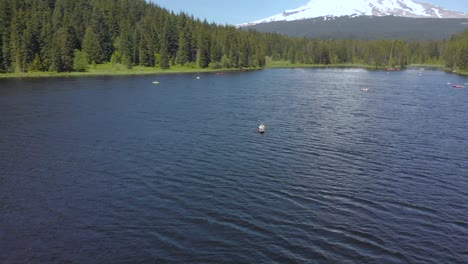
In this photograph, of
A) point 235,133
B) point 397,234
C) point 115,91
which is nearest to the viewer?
point 397,234

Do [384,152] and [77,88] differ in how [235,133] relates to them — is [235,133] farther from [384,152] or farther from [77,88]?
[77,88]

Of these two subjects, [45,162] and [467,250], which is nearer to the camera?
[467,250]

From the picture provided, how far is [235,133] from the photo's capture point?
71.1 metres

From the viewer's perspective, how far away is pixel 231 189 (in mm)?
42406

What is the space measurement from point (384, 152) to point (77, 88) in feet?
380

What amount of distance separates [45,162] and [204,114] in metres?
44.4

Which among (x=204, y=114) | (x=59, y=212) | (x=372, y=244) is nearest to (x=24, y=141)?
(x=59, y=212)

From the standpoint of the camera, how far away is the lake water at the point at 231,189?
30.5 metres

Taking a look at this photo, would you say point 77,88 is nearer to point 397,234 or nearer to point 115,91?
point 115,91

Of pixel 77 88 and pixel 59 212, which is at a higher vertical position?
pixel 77 88

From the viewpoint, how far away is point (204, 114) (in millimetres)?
91250

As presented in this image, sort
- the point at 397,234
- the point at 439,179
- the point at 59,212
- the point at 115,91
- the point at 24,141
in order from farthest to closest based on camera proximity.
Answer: the point at 115,91 → the point at 24,141 → the point at 439,179 → the point at 59,212 → the point at 397,234

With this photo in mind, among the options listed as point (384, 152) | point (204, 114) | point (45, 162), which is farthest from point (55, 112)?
point (384, 152)

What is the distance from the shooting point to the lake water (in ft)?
100
